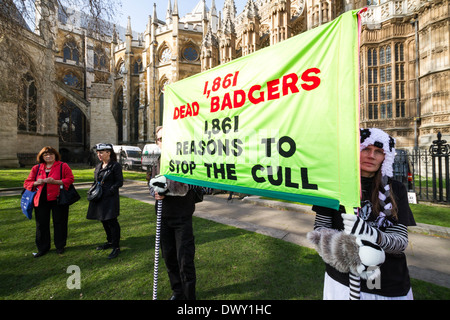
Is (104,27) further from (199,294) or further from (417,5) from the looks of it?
(417,5)

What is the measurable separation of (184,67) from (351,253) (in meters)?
30.9

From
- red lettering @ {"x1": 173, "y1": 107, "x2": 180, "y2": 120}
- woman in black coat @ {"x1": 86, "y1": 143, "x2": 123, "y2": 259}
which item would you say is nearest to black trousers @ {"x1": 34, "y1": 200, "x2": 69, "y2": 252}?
woman in black coat @ {"x1": 86, "y1": 143, "x2": 123, "y2": 259}

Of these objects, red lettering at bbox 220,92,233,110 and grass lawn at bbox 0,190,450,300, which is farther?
grass lawn at bbox 0,190,450,300

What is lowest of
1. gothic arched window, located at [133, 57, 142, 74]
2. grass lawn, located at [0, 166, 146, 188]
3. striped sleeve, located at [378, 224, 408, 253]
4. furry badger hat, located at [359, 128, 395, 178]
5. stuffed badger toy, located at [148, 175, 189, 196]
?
grass lawn, located at [0, 166, 146, 188]

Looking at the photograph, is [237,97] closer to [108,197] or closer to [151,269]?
[151,269]

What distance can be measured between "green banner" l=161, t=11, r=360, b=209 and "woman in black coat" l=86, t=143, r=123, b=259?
2.09 metres

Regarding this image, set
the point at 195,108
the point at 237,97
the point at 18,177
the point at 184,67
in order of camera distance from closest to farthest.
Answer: the point at 237,97 < the point at 195,108 < the point at 18,177 < the point at 184,67

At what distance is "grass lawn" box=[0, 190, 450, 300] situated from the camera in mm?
2580

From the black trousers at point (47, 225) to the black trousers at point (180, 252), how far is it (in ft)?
8.19

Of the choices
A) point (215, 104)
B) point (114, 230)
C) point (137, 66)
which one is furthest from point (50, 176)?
point (137, 66)

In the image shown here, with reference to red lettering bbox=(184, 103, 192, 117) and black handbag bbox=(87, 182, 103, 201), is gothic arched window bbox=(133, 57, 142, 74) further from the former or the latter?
red lettering bbox=(184, 103, 192, 117)

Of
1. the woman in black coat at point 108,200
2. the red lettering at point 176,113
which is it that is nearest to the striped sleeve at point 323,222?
the red lettering at point 176,113

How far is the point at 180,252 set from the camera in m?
2.36
